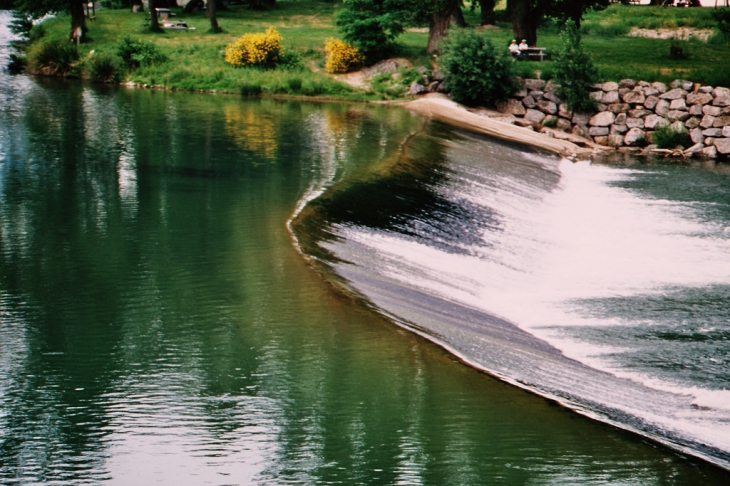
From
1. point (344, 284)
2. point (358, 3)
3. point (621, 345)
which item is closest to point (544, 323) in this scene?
point (621, 345)

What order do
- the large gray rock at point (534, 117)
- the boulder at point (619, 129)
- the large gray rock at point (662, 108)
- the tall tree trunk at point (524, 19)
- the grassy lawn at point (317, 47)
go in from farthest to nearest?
the tall tree trunk at point (524, 19)
the grassy lawn at point (317, 47)
the large gray rock at point (534, 117)
the boulder at point (619, 129)
the large gray rock at point (662, 108)

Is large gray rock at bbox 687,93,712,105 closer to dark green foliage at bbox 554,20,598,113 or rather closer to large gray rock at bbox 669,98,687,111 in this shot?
large gray rock at bbox 669,98,687,111

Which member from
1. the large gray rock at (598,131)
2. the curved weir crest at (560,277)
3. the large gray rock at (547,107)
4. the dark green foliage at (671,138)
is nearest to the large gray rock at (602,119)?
the large gray rock at (598,131)

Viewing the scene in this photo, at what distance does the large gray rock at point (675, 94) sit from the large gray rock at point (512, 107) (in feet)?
14.8

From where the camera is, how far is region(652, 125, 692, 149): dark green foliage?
26828 millimetres

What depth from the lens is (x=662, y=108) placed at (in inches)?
1085

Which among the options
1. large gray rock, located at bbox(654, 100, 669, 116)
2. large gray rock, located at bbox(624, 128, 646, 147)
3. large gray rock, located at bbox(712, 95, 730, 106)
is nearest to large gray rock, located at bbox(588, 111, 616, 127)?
large gray rock, located at bbox(624, 128, 646, 147)

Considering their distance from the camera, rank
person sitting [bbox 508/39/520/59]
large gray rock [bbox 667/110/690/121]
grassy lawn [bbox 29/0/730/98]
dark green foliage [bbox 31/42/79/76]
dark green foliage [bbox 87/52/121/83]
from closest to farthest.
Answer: large gray rock [bbox 667/110/690/121], grassy lawn [bbox 29/0/730/98], person sitting [bbox 508/39/520/59], dark green foliage [bbox 87/52/121/83], dark green foliage [bbox 31/42/79/76]

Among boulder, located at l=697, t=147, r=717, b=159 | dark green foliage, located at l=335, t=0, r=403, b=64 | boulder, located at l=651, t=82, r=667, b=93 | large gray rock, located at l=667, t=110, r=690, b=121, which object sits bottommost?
boulder, located at l=697, t=147, r=717, b=159

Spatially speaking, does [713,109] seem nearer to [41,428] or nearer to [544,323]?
[544,323]

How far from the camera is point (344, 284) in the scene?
11727mm

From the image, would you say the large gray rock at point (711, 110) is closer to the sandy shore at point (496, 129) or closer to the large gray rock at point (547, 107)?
the sandy shore at point (496, 129)

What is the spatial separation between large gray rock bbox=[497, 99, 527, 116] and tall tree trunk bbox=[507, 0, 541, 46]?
509 cm

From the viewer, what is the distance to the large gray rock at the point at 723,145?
26.1 meters
